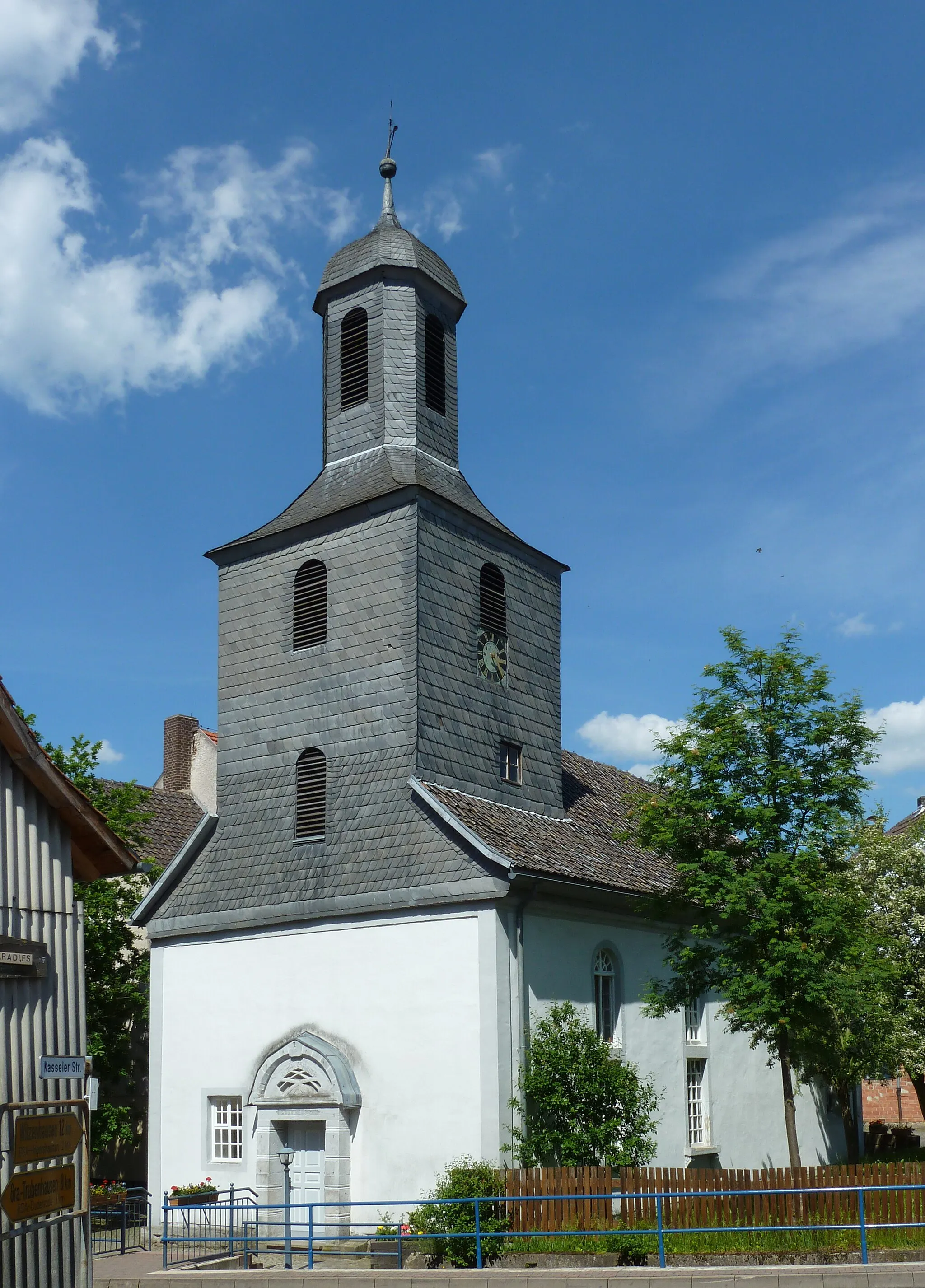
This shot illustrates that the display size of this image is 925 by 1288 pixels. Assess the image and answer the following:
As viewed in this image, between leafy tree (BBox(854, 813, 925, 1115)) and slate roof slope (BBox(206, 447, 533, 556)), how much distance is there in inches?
511

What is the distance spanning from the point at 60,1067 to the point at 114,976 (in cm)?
2010

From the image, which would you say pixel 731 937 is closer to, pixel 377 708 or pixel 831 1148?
pixel 377 708

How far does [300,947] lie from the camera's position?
2486 centimetres

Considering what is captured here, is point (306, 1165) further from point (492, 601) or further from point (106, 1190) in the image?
point (492, 601)

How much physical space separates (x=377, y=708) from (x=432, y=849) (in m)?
3.14

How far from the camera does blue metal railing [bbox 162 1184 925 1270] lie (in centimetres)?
1762

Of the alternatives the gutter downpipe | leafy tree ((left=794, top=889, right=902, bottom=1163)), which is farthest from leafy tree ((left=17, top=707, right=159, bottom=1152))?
leafy tree ((left=794, top=889, right=902, bottom=1163))

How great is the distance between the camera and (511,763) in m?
27.6

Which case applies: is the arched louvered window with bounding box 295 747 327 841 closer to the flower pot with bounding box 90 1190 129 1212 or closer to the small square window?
the small square window

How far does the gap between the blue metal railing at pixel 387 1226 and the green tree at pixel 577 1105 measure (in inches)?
39.8

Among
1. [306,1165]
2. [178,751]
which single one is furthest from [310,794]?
[178,751]

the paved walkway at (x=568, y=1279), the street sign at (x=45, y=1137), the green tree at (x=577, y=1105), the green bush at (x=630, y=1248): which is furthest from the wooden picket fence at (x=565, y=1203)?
the street sign at (x=45, y=1137)

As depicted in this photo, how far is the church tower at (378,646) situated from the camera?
24766 mm

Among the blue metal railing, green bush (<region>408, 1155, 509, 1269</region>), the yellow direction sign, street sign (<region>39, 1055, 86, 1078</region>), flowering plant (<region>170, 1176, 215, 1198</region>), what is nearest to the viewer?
the yellow direction sign
